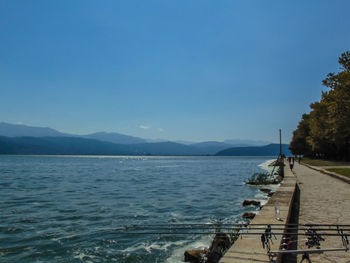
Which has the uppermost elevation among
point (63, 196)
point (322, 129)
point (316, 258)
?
point (322, 129)

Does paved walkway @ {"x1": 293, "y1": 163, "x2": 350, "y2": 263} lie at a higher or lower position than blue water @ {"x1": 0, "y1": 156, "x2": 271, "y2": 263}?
higher

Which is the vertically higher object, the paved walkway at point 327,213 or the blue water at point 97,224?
the paved walkway at point 327,213

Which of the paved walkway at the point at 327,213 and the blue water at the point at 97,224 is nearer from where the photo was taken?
the paved walkway at the point at 327,213

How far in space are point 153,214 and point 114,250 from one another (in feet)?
18.7

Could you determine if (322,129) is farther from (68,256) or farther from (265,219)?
(68,256)

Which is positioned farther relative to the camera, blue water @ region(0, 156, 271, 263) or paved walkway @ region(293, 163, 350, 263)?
blue water @ region(0, 156, 271, 263)

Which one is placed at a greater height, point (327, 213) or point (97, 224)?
point (327, 213)

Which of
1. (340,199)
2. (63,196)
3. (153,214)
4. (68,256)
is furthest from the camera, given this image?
(63,196)

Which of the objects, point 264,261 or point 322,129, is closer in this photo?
point 264,261

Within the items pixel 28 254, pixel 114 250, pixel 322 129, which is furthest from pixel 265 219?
pixel 322 129

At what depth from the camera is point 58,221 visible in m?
13.6

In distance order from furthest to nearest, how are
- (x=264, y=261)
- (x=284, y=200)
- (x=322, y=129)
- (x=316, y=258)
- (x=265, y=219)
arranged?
(x=322, y=129) → (x=284, y=200) → (x=265, y=219) → (x=316, y=258) → (x=264, y=261)

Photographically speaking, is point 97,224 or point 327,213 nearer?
point 327,213

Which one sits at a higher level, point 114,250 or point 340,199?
point 340,199
